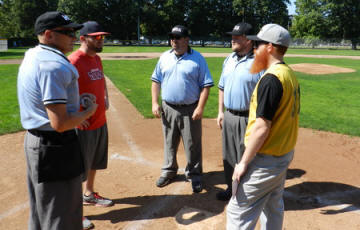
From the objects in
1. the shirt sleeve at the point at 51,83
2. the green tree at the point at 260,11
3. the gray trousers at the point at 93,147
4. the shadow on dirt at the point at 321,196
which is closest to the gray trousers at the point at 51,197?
the shirt sleeve at the point at 51,83

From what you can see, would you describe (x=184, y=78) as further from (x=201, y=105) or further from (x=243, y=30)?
(x=243, y=30)

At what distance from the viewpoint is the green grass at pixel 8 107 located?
727cm

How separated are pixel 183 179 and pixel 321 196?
203 cm

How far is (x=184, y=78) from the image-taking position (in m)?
4.19

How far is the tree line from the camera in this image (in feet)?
204

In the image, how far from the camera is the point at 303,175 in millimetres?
4922

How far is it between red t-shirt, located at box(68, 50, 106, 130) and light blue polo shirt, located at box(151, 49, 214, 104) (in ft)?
3.20

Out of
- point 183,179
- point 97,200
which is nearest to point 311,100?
point 183,179

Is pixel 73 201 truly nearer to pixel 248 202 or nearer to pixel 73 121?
pixel 73 121

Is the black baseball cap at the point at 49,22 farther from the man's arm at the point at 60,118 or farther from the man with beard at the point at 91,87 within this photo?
the man with beard at the point at 91,87

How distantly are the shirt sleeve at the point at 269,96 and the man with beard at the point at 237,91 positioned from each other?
1333 mm

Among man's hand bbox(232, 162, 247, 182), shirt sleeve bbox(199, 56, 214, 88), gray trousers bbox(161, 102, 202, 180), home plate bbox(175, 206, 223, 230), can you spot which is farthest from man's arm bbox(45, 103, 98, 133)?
shirt sleeve bbox(199, 56, 214, 88)

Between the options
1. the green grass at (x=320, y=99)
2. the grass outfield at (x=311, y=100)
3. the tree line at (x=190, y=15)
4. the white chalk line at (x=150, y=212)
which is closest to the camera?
the white chalk line at (x=150, y=212)

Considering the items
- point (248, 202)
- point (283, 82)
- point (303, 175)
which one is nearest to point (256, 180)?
point (248, 202)
